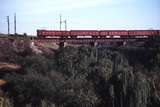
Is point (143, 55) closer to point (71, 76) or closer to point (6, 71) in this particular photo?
point (71, 76)

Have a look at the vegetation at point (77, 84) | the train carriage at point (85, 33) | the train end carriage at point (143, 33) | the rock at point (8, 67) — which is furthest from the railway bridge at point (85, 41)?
the rock at point (8, 67)

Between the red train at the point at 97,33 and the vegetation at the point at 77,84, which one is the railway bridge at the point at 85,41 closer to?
the red train at the point at 97,33

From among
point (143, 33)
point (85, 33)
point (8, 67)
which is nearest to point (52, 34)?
point (85, 33)

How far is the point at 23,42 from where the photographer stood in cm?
5138

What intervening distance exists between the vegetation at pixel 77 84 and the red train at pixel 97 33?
8293mm

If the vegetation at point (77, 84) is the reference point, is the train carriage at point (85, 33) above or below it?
above

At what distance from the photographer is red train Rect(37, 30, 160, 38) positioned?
5497 cm

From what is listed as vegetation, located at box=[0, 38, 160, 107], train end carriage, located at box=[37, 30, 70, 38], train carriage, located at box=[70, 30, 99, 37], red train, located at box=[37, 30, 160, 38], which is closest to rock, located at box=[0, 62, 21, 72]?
vegetation, located at box=[0, 38, 160, 107]

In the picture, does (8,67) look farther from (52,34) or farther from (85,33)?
(85,33)

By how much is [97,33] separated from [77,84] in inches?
943

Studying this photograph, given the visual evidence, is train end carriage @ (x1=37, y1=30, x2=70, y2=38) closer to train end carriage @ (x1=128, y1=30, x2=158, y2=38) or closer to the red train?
the red train

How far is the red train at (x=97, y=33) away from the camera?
54969mm

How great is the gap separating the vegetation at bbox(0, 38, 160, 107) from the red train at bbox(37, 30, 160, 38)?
829 cm

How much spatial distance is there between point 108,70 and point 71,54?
8.70 metres
